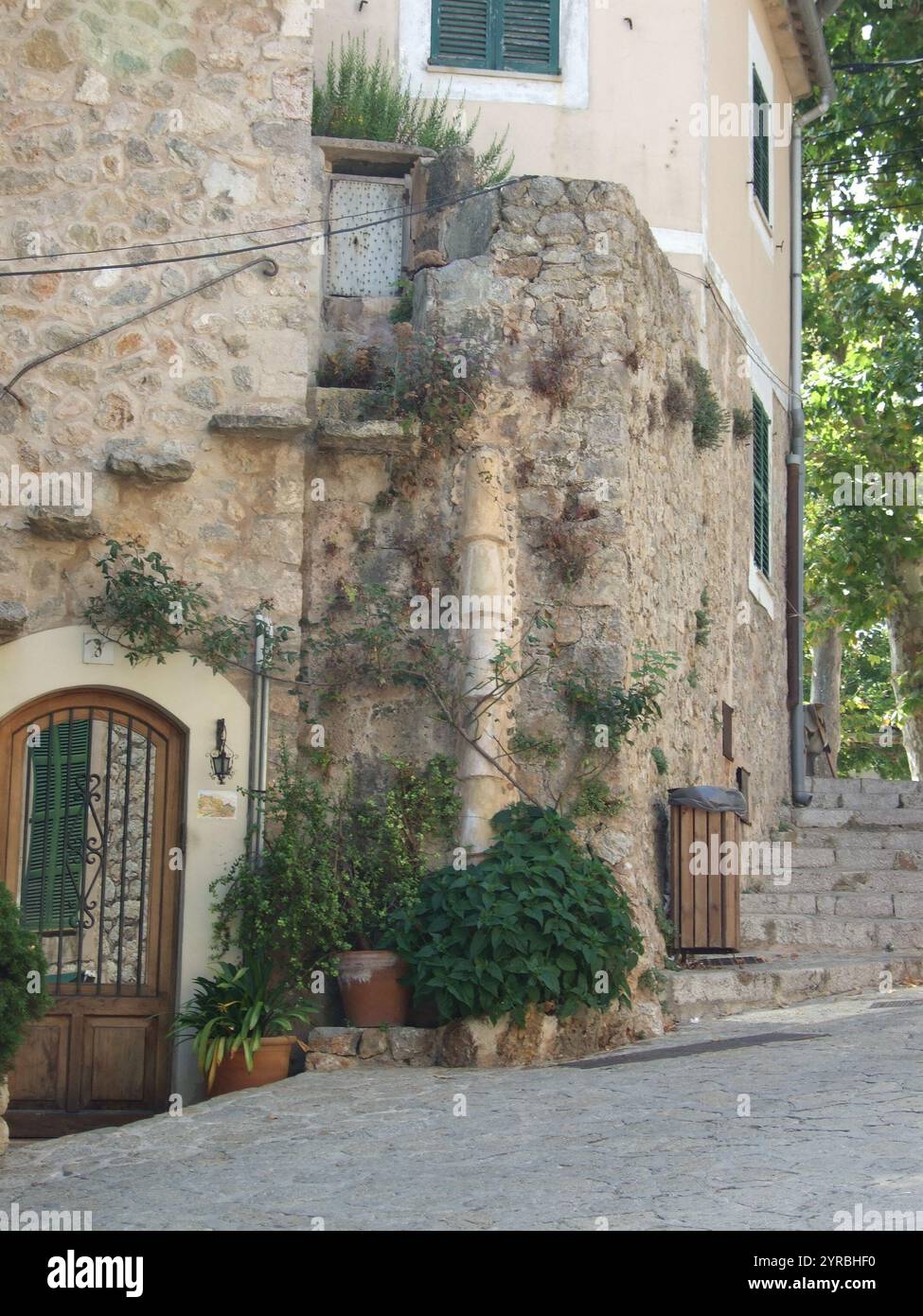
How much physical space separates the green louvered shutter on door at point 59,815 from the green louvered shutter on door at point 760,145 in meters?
8.40

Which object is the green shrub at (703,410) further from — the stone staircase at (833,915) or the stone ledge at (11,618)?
the stone ledge at (11,618)

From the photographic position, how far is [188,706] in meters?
9.53

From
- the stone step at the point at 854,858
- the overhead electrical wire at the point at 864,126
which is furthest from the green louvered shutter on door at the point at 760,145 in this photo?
the stone step at the point at 854,858

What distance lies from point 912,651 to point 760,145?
19.7 feet

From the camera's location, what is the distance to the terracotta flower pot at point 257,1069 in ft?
28.7

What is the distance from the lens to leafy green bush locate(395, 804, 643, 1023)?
8781 mm

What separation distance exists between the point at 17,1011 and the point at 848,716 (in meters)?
22.3

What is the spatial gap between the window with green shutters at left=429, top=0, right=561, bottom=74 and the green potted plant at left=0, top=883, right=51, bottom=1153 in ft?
27.1

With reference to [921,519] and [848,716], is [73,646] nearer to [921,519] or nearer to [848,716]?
[921,519]

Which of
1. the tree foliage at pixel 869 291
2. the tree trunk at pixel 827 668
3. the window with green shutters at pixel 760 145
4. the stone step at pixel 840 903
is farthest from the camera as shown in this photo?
the tree trunk at pixel 827 668

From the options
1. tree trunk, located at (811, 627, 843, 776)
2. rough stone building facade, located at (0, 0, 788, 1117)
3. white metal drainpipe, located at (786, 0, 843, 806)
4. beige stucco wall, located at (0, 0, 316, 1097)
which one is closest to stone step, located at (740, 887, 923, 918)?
rough stone building facade, located at (0, 0, 788, 1117)

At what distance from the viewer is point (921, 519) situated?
1864 centimetres

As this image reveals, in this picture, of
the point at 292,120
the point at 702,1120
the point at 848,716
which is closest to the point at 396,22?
the point at 292,120
